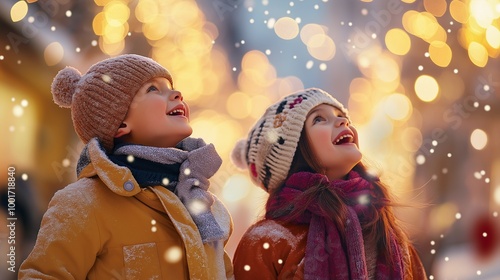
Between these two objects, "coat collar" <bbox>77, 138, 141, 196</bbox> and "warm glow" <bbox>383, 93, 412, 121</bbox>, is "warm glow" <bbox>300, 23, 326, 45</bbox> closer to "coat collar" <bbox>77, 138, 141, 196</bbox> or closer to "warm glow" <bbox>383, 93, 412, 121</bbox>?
"warm glow" <bbox>383, 93, 412, 121</bbox>

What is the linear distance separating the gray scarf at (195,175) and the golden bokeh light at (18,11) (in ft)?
3.28

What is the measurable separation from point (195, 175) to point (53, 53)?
1.08 meters

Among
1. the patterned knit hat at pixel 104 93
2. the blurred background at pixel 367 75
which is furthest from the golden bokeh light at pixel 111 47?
the patterned knit hat at pixel 104 93

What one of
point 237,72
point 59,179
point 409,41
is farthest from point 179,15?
point 409,41

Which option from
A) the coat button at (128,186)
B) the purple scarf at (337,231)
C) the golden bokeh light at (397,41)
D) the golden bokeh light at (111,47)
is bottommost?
the purple scarf at (337,231)

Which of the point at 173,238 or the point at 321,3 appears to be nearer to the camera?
the point at 173,238

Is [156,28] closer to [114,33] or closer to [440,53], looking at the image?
[114,33]

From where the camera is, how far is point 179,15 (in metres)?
2.56

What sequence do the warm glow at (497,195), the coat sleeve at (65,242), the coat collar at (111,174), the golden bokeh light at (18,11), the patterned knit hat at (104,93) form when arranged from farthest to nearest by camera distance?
the warm glow at (497,195)
the golden bokeh light at (18,11)
the patterned knit hat at (104,93)
the coat collar at (111,174)
the coat sleeve at (65,242)

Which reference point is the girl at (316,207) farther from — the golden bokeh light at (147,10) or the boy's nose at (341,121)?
the golden bokeh light at (147,10)

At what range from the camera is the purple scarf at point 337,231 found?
1482 millimetres

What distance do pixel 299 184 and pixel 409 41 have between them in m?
1.41

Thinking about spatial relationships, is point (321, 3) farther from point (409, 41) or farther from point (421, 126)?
point (421, 126)

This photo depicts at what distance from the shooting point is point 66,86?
60.3 inches
